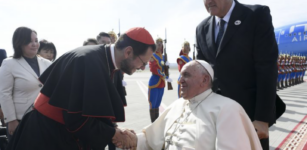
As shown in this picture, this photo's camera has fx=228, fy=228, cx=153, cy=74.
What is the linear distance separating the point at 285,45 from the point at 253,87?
102 feet

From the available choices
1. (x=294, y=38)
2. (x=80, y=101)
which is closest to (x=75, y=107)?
(x=80, y=101)

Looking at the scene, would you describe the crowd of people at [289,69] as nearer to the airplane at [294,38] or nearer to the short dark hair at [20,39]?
the airplane at [294,38]

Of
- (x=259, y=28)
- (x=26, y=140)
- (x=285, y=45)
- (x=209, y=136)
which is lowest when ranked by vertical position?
(x=285, y=45)

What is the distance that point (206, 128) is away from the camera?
74.4 inches

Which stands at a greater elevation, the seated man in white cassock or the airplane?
the seated man in white cassock

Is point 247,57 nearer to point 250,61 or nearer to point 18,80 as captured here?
point 250,61

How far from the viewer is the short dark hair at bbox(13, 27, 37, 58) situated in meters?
2.62

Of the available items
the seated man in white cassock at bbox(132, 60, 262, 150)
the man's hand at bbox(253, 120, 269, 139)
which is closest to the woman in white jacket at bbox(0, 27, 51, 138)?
the seated man in white cassock at bbox(132, 60, 262, 150)

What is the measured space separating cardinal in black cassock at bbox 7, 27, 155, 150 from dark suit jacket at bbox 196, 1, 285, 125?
658 mm

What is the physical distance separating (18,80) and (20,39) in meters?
0.47

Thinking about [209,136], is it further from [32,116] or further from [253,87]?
[32,116]

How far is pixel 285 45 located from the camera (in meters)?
28.6

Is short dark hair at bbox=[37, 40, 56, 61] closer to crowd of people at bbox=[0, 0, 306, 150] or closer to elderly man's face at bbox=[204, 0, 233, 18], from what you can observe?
crowd of people at bbox=[0, 0, 306, 150]

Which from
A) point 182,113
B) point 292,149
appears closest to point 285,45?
point 292,149
